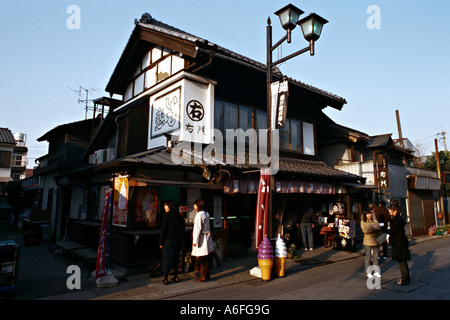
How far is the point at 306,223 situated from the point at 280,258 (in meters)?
4.86

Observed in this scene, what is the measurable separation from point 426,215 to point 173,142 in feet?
67.7

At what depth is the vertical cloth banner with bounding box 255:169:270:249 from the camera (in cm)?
832

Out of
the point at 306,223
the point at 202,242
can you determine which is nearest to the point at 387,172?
the point at 306,223

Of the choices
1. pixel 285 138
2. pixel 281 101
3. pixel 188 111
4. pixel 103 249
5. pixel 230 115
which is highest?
pixel 230 115

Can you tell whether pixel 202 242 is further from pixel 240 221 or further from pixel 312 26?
pixel 312 26

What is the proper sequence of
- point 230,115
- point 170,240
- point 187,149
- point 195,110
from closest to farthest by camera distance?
point 170,240 → point 187,149 → point 195,110 → point 230,115

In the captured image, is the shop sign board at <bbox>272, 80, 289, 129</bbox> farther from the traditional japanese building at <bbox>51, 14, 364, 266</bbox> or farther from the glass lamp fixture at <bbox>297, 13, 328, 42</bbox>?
the traditional japanese building at <bbox>51, 14, 364, 266</bbox>

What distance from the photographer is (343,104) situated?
52.7 ft

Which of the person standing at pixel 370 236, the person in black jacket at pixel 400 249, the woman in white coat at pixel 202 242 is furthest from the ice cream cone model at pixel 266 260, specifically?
the person in black jacket at pixel 400 249

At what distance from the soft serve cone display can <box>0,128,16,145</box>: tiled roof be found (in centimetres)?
3820

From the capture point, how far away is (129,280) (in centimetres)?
805

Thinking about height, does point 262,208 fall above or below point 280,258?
above

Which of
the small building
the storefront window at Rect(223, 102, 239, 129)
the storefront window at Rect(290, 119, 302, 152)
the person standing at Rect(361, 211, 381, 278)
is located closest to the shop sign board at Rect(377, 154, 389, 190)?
the small building

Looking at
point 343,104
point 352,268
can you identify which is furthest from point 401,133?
point 352,268
